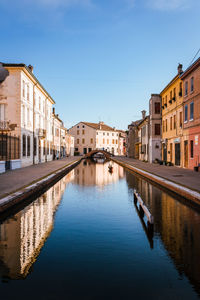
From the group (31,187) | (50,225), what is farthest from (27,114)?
(50,225)

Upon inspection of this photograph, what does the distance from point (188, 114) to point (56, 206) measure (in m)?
20.5

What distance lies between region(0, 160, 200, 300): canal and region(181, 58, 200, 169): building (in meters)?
15.8

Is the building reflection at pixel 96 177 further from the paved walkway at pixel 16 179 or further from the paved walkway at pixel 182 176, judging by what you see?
the paved walkway at pixel 182 176

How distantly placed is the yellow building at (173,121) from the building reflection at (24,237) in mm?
22624

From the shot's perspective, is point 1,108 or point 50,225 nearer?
point 50,225

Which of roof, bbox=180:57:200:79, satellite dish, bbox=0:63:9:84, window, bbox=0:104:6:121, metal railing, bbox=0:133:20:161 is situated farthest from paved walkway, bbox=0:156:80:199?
roof, bbox=180:57:200:79

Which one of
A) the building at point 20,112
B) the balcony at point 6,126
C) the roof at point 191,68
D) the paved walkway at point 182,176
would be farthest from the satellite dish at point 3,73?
the roof at point 191,68

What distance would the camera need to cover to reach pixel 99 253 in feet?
20.7

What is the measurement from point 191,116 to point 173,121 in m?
7.02

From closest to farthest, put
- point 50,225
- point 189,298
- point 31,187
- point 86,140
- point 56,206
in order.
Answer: point 189,298 < point 50,225 < point 56,206 < point 31,187 < point 86,140

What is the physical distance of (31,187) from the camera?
13523 mm

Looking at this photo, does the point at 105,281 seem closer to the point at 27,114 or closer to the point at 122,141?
the point at 27,114

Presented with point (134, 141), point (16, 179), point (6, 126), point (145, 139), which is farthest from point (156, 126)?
point (16, 179)

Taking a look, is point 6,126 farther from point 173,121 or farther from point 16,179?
point 173,121
